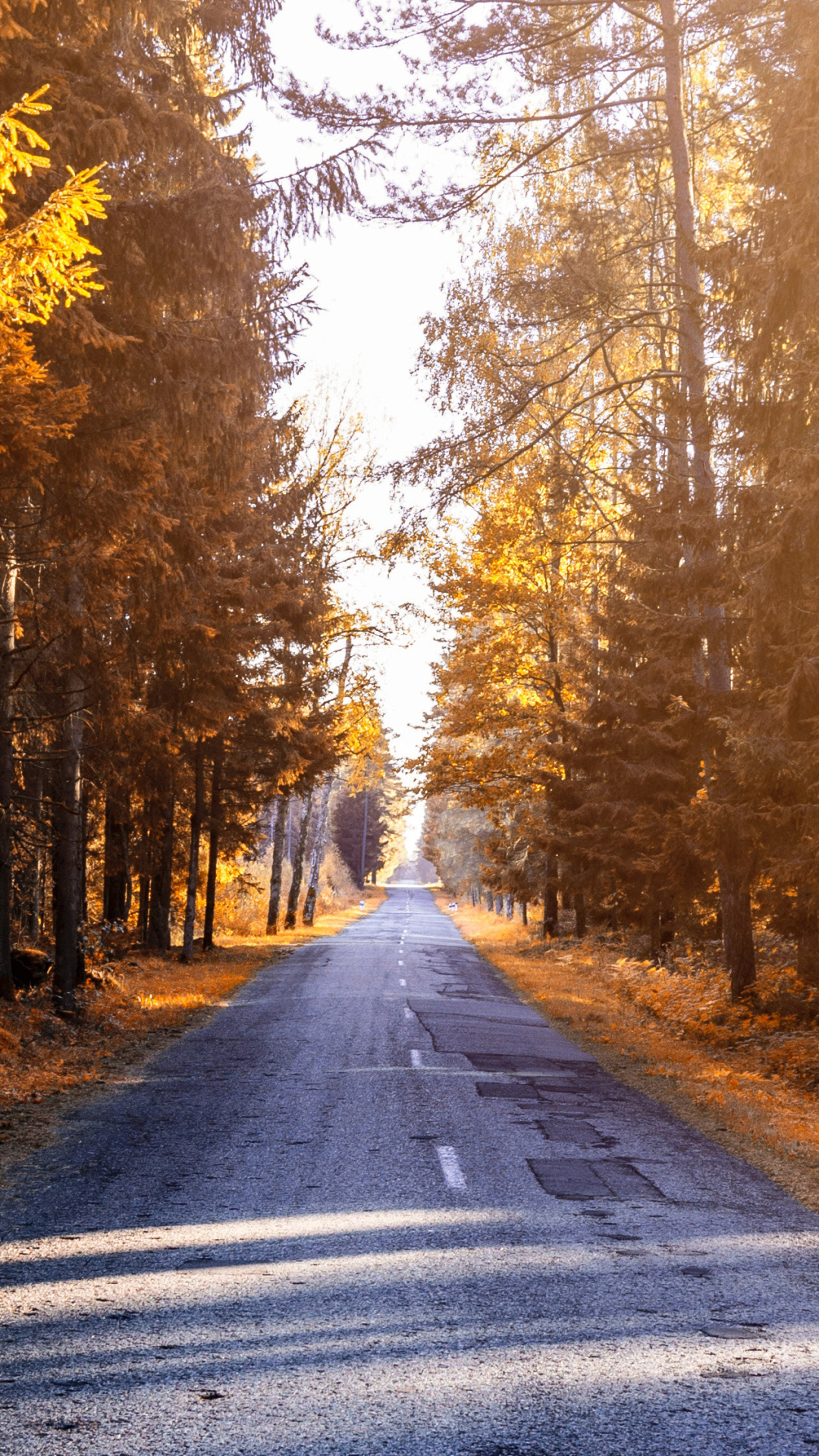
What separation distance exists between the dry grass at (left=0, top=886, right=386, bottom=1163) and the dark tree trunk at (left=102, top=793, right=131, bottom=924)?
142cm

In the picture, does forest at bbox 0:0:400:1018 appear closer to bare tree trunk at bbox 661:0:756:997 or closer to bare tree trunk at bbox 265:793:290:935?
bare tree trunk at bbox 661:0:756:997

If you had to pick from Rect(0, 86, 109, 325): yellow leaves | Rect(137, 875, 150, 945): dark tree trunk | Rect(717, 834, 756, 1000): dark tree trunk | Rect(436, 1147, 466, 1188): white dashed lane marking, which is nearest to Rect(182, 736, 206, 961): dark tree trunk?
Rect(137, 875, 150, 945): dark tree trunk

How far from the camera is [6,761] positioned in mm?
14172

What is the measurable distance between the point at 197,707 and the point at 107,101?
11.5m

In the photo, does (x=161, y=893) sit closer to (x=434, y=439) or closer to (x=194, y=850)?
(x=194, y=850)

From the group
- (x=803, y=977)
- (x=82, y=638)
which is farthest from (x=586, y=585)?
(x=82, y=638)

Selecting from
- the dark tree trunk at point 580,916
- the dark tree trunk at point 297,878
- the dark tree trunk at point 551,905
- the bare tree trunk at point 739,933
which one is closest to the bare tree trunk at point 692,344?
the bare tree trunk at point 739,933

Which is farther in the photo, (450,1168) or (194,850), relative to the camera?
(194,850)

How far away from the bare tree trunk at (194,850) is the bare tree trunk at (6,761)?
10030 millimetres

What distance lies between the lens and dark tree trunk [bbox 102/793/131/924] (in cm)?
2262

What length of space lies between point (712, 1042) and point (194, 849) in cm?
1349

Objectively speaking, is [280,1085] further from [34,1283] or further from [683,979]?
[683,979]

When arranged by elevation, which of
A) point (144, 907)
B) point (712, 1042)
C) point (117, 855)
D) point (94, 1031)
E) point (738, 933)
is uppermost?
point (117, 855)

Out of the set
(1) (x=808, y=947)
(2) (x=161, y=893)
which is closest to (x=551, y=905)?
(2) (x=161, y=893)
